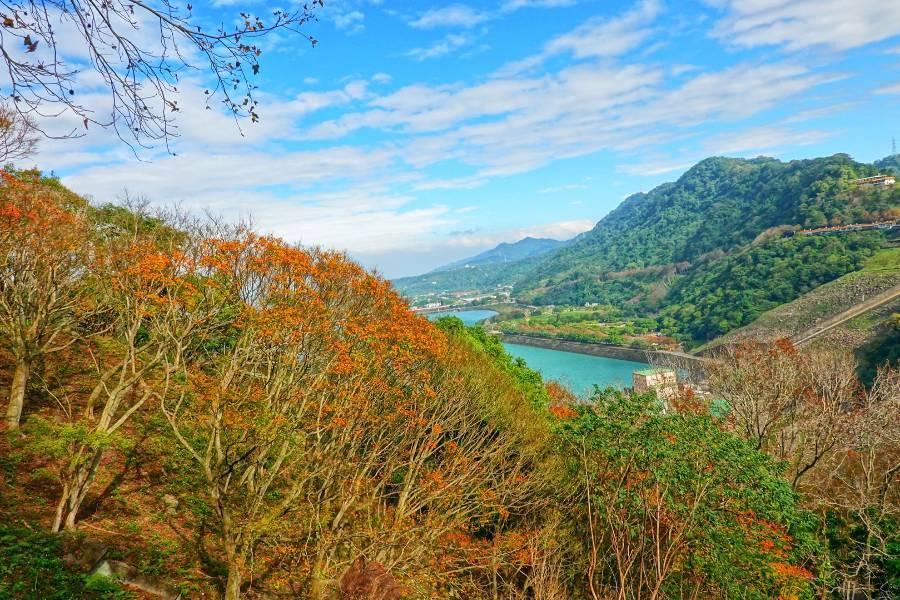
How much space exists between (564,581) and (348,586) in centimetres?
548

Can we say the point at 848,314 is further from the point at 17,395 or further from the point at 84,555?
the point at 17,395

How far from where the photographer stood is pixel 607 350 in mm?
83188

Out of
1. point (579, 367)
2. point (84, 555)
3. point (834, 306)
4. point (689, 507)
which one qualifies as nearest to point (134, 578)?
point (84, 555)

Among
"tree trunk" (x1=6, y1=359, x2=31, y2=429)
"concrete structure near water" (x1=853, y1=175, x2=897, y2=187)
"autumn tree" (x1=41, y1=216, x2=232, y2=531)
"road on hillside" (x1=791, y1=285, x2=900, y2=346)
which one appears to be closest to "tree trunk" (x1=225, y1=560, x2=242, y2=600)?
"autumn tree" (x1=41, y1=216, x2=232, y2=531)

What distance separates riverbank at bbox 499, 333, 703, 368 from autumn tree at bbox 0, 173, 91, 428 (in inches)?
2248

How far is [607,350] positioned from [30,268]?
8352 centimetres

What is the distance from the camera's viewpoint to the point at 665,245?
173875 millimetres

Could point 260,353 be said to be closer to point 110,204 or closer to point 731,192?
point 110,204

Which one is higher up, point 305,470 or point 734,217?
point 734,217

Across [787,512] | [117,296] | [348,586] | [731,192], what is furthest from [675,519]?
[731,192]

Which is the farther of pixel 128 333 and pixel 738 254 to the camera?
pixel 738 254

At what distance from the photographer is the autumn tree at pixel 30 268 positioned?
33.4 ft

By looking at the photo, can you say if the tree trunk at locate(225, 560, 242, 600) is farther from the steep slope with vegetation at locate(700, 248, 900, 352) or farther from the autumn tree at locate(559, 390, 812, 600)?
the steep slope with vegetation at locate(700, 248, 900, 352)

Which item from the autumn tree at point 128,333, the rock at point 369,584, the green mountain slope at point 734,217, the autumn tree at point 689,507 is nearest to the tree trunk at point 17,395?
the autumn tree at point 128,333
